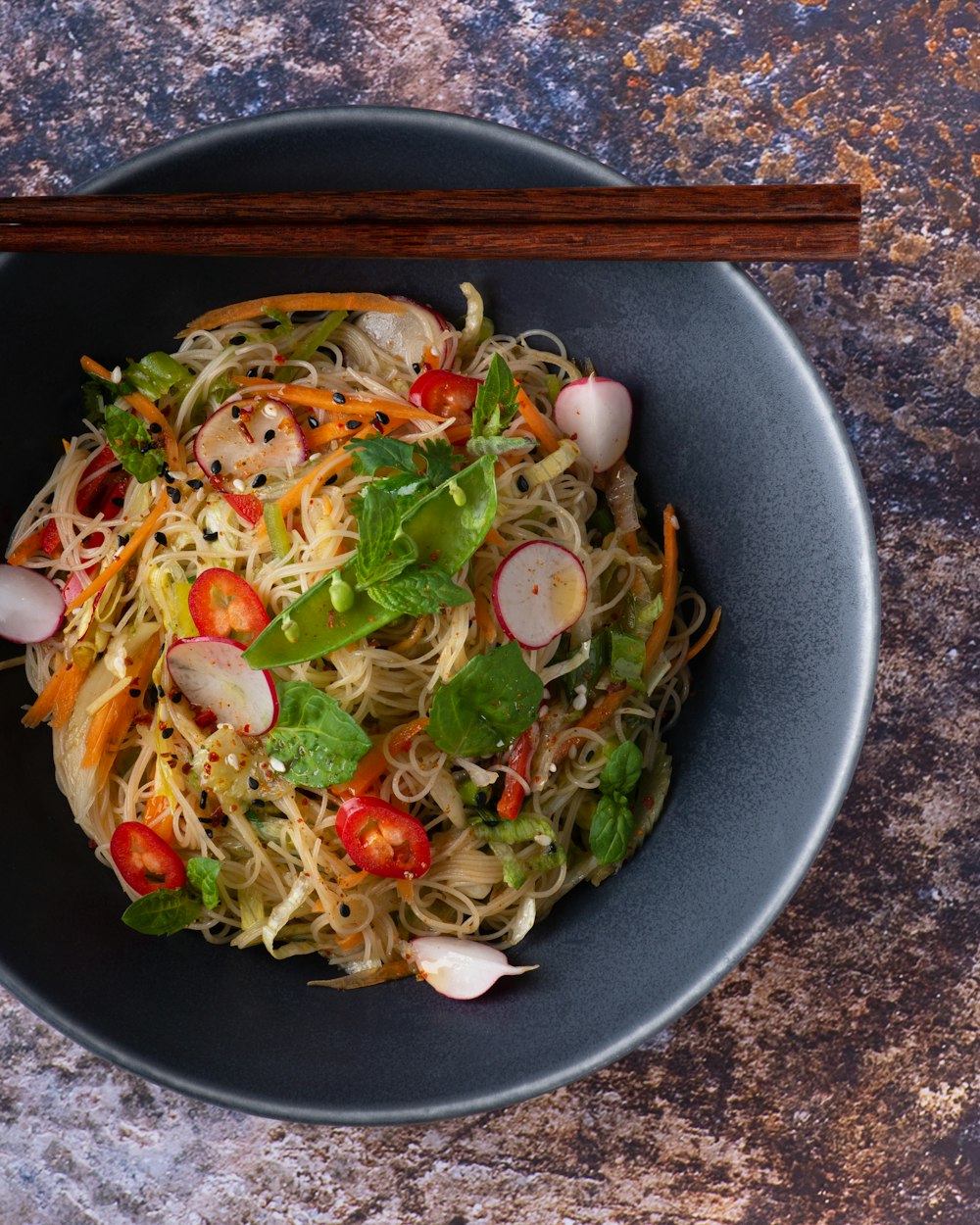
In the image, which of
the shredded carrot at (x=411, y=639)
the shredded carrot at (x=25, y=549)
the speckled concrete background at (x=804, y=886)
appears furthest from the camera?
the speckled concrete background at (x=804, y=886)

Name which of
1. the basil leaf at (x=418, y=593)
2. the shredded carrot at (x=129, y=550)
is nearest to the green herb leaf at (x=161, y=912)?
the shredded carrot at (x=129, y=550)

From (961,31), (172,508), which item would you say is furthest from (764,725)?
(961,31)

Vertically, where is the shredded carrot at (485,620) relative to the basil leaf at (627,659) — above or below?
above

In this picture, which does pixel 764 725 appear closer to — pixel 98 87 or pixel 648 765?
pixel 648 765

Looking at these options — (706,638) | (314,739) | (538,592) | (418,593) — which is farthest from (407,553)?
(706,638)

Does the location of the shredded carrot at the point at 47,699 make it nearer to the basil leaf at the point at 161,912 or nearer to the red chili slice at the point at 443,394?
the basil leaf at the point at 161,912

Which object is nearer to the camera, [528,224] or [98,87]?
[528,224]

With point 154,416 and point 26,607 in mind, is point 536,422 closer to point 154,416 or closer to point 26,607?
point 154,416
